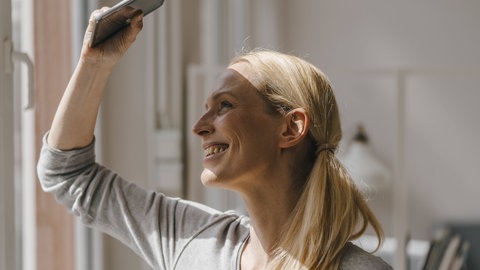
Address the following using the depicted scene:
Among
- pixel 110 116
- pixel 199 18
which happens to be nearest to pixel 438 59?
pixel 199 18

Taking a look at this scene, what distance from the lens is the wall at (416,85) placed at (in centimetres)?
346

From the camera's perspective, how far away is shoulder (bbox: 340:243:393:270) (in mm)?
1080

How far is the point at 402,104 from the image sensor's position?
2156 millimetres

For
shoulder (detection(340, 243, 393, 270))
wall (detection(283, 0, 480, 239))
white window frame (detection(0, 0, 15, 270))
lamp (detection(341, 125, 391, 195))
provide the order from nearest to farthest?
1. shoulder (detection(340, 243, 393, 270))
2. white window frame (detection(0, 0, 15, 270))
3. lamp (detection(341, 125, 391, 195))
4. wall (detection(283, 0, 480, 239))

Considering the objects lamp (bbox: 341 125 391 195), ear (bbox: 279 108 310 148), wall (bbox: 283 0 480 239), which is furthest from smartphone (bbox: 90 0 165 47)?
wall (bbox: 283 0 480 239)

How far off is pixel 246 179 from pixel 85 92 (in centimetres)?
32

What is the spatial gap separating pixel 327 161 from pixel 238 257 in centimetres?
21

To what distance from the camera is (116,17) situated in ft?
3.84

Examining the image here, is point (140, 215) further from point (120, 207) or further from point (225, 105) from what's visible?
point (225, 105)

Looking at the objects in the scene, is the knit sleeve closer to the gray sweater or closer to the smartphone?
the gray sweater

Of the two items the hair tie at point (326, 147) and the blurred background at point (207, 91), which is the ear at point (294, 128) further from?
the blurred background at point (207, 91)

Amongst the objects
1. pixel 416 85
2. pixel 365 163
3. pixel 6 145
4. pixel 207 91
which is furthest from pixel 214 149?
pixel 416 85

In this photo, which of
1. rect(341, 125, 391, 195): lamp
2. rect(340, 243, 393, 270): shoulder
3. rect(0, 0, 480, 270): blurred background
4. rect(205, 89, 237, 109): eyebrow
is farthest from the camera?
rect(341, 125, 391, 195): lamp

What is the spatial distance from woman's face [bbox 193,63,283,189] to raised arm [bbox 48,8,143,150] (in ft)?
0.61
